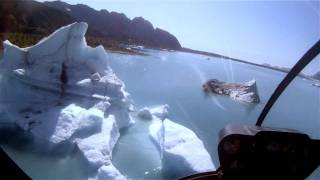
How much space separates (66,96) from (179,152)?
153 inches

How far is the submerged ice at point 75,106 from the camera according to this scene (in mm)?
6488

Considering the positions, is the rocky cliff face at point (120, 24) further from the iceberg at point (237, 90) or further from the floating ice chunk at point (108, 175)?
the floating ice chunk at point (108, 175)

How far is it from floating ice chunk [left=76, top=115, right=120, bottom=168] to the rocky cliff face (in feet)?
214

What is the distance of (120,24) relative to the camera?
8012 centimetres

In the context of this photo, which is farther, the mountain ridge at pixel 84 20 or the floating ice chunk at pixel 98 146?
the mountain ridge at pixel 84 20

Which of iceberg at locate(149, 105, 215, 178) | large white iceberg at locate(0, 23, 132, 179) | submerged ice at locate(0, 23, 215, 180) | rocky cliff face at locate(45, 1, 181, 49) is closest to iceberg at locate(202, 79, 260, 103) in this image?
submerged ice at locate(0, 23, 215, 180)

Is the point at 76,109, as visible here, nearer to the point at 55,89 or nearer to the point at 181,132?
the point at 55,89

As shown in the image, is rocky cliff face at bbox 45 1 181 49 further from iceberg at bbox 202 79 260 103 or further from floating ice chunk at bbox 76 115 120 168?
floating ice chunk at bbox 76 115 120 168

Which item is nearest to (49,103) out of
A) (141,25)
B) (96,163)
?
(96,163)

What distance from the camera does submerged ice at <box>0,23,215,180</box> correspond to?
6488 millimetres

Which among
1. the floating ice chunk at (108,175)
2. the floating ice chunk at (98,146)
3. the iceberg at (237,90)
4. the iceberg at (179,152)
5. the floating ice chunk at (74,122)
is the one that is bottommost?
the iceberg at (237,90)

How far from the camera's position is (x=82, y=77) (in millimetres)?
8781

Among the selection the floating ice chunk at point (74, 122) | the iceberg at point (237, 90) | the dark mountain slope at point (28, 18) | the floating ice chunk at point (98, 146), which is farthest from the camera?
the dark mountain slope at point (28, 18)

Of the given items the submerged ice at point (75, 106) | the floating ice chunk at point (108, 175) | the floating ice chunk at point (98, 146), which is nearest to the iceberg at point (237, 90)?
the submerged ice at point (75, 106)
